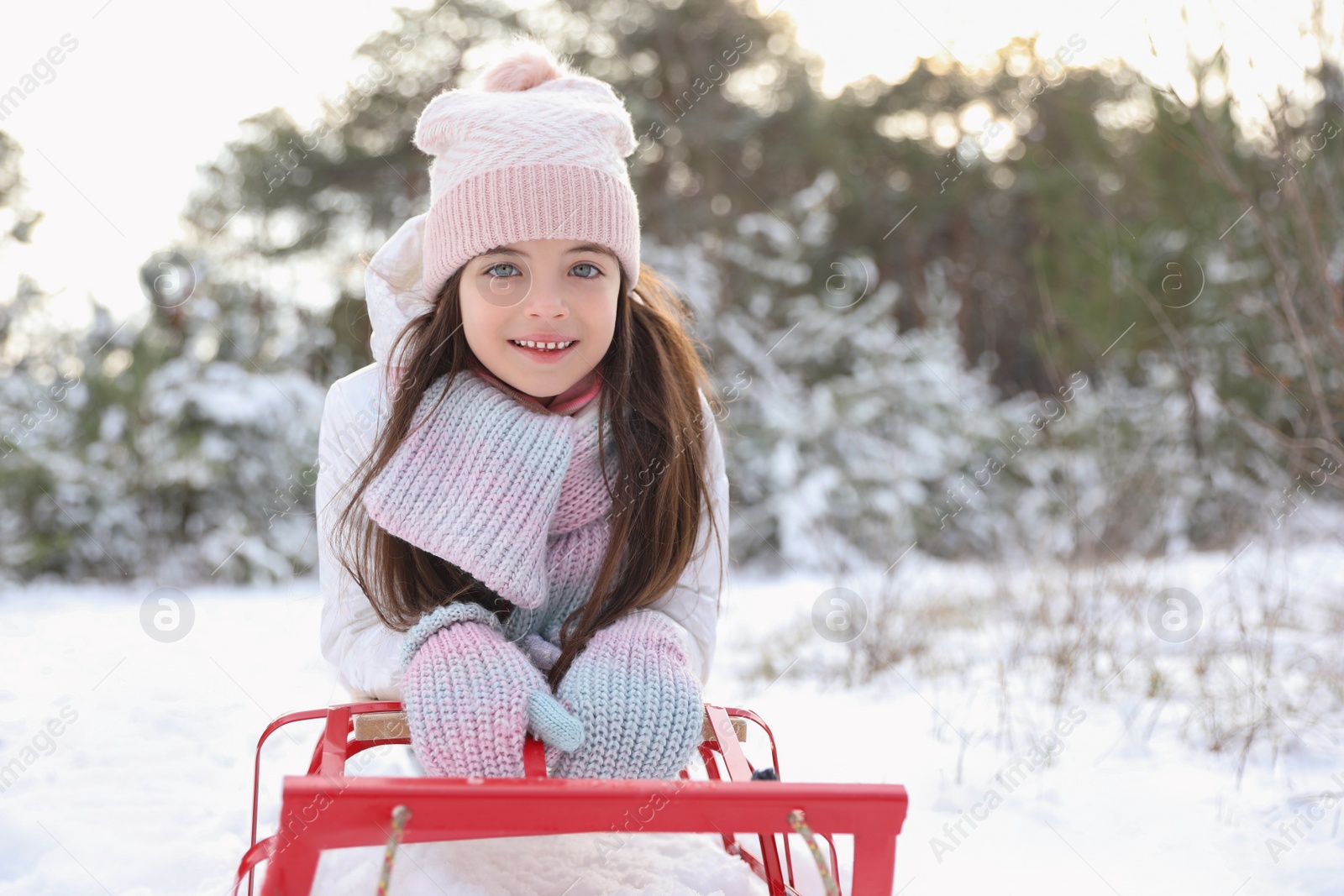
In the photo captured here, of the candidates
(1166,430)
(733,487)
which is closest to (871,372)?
(733,487)

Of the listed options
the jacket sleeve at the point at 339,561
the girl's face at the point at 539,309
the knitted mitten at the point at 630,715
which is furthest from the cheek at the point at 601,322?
the knitted mitten at the point at 630,715

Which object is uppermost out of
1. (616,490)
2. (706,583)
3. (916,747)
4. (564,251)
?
(564,251)

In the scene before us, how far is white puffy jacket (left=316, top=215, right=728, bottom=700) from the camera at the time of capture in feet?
6.08

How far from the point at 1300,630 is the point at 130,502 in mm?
5276

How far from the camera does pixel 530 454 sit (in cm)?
176

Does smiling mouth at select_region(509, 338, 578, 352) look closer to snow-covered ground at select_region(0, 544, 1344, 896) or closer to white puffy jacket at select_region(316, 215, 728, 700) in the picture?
white puffy jacket at select_region(316, 215, 728, 700)

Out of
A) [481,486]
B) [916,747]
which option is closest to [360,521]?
[481,486]

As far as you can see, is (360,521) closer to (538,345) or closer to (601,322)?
(538,345)

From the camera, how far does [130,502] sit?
538cm

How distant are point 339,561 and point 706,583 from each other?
2.27 ft

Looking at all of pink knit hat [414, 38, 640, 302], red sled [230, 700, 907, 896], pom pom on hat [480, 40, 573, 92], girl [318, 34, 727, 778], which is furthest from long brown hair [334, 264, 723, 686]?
red sled [230, 700, 907, 896]

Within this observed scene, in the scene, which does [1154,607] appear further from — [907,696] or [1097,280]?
[1097,280]

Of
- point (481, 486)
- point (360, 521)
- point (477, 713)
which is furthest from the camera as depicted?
point (360, 521)

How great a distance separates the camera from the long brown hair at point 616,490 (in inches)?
71.5
